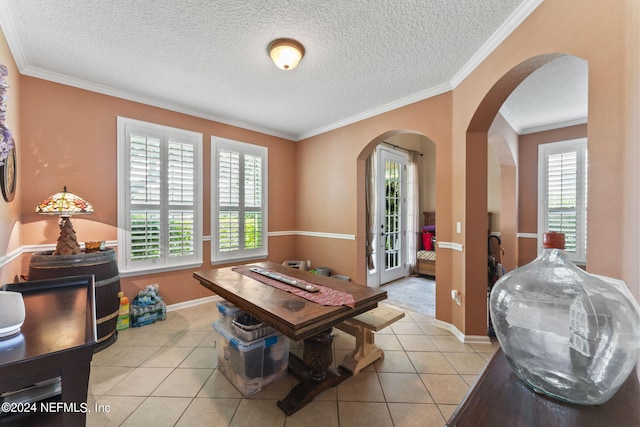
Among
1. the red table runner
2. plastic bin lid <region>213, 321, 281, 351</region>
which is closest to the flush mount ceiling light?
the red table runner

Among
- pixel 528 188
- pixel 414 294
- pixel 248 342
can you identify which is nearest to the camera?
pixel 248 342

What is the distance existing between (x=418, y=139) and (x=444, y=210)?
10.9 feet

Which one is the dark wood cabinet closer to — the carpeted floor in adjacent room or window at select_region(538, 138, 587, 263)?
the carpeted floor in adjacent room

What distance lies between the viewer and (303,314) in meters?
1.46

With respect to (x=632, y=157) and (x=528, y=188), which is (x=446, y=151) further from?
(x=528, y=188)

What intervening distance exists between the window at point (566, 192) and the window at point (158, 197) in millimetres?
5342

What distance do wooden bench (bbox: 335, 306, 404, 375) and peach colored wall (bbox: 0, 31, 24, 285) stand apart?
2.72 meters

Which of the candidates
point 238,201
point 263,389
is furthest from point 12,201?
point 263,389

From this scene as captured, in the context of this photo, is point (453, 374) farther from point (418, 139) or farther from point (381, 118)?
point (418, 139)

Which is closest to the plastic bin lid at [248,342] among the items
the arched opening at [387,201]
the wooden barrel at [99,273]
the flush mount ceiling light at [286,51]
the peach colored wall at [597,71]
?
the wooden barrel at [99,273]

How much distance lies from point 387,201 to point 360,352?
3095mm

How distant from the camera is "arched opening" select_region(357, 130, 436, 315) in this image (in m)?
3.80

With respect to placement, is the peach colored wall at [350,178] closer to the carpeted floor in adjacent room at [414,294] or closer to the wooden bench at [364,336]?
the carpeted floor in adjacent room at [414,294]

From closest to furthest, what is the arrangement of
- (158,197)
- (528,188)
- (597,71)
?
1. (597,71)
2. (158,197)
3. (528,188)
